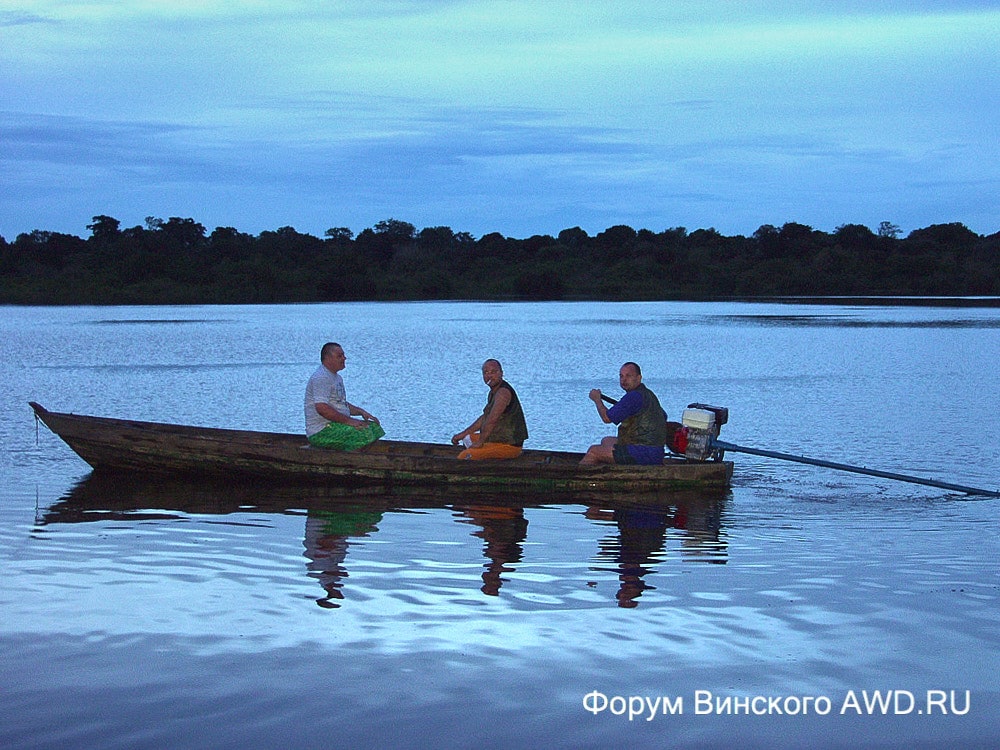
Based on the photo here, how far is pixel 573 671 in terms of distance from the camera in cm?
663

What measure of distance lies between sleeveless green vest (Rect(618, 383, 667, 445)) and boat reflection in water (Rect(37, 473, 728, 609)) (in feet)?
1.89

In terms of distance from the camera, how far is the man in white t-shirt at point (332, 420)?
42.2ft

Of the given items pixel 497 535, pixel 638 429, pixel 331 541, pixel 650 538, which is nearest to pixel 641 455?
pixel 638 429

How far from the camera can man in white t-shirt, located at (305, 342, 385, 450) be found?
1286cm

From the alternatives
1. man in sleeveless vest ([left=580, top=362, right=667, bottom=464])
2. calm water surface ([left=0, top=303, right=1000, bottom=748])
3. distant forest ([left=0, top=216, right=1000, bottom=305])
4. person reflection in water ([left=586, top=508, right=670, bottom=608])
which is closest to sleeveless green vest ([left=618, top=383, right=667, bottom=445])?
man in sleeveless vest ([left=580, top=362, right=667, bottom=464])

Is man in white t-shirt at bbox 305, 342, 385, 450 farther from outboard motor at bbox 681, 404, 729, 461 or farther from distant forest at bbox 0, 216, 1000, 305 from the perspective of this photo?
distant forest at bbox 0, 216, 1000, 305

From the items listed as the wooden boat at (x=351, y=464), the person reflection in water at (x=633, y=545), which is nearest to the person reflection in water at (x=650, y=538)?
the person reflection in water at (x=633, y=545)

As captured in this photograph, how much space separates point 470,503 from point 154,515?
9.39 ft

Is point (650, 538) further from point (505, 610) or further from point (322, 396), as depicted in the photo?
point (322, 396)

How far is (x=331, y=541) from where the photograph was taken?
10234 millimetres

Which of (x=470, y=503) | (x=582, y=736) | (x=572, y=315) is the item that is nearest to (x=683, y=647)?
(x=582, y=736)

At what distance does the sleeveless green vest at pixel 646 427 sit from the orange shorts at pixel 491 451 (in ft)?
3.76

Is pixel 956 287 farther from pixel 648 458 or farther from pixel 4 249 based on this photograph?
pixel 648 458

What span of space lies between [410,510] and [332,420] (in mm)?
1689
